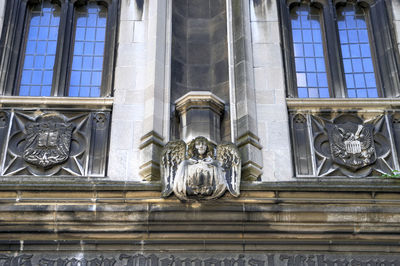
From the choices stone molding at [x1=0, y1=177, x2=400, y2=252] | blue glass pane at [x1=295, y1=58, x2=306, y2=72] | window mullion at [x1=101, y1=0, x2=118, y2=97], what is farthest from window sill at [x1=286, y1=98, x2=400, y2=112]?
window mullion at [x1=101, y1=0, x2=118, y2=97]

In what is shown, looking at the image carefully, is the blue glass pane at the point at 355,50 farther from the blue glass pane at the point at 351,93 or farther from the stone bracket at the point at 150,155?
the stone bracket at the point at 150,155

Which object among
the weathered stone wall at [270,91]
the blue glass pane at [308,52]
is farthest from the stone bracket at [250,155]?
the blue glass pane at [308,52]

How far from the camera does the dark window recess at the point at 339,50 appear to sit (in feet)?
37.7

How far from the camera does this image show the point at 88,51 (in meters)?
11.9

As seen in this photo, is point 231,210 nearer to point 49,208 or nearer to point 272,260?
point 272,260

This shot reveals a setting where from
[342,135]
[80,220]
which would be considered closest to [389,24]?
[342,135]

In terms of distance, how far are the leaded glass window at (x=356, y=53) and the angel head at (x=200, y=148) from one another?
3237mm

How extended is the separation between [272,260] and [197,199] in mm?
1378

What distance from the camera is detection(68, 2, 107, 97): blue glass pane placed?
11406 mm

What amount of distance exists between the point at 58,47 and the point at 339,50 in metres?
5.22

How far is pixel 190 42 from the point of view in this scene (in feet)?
38.4

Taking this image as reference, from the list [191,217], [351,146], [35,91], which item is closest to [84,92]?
[35,91]

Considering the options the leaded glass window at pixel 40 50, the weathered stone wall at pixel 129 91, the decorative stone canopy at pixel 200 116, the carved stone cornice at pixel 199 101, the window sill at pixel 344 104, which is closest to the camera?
the weathered stone wall at pixel 129 91

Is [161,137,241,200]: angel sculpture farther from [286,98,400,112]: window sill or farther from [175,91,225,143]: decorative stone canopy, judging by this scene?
[286,98,400,112]: window sill
